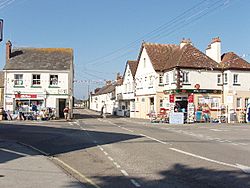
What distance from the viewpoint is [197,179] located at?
30.8 feet

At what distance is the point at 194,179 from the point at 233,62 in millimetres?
36956

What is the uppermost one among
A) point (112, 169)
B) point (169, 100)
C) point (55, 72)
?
point (55, 72)

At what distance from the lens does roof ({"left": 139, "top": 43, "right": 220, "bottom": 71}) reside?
4278 cm

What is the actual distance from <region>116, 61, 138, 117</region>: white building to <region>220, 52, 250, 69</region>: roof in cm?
1515

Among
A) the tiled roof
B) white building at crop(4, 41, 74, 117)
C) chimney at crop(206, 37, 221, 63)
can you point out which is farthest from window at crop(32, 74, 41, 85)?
chimney at crop(206, 37, 221, 63)

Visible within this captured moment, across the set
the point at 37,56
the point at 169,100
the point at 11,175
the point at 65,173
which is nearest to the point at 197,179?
the point at 65,173

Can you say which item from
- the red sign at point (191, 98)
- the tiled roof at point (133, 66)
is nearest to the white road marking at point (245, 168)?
the red sign at point (191, 98)

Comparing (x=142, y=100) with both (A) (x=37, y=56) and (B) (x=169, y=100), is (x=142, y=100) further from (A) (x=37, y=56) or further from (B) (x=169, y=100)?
(A) (x=37, y=56)

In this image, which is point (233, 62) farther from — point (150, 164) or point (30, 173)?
point (30, 173)

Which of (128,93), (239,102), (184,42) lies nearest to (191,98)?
(239,102)

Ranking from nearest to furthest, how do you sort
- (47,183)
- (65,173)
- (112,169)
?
(47,183)
(65,173)
(112,169)

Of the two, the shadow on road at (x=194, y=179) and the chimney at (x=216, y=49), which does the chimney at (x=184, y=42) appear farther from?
the shadow on road at (x=194, y=179)

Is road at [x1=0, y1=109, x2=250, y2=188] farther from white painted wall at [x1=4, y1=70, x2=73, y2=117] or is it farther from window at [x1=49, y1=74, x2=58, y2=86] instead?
window at [x1=49, y1=74, x2=58, y2=86]

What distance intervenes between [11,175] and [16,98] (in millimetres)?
34055
